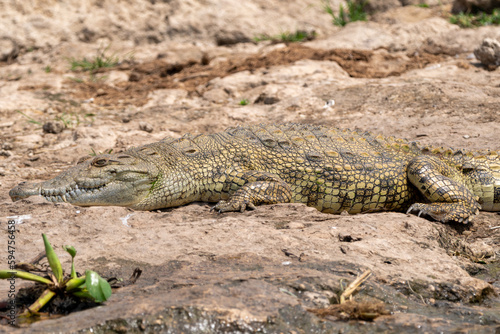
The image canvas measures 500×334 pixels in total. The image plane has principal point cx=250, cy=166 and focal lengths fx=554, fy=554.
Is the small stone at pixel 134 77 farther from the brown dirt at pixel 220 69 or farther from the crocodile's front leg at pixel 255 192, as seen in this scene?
the crocodile's front leg at pixel 255 192

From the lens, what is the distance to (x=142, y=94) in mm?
9609

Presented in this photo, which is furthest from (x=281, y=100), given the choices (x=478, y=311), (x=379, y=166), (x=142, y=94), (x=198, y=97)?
(x=478, y=311)

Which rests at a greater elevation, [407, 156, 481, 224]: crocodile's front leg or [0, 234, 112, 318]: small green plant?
[0, 234, 112, 318]: small green plant

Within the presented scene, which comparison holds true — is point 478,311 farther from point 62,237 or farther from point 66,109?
point 66,109

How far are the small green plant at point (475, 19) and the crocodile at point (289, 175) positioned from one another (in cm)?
576

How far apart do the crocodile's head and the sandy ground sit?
201 mm

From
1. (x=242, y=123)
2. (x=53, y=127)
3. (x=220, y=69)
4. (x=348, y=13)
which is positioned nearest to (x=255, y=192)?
(x=242, y=123)

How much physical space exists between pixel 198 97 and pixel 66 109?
215 cm

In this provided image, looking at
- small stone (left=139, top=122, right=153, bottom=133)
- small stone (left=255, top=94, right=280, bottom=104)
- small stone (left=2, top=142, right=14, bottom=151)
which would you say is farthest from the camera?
small stone (left=255, top=94, right=280, bottom=104)

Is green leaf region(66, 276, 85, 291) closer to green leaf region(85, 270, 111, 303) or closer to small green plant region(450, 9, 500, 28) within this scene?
green leaf region(85, 270, 111, 303)

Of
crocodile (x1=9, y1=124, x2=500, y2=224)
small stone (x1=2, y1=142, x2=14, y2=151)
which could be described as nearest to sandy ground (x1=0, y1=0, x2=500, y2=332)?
small stone (x1=2, y1=142, x2=14, y2=151)

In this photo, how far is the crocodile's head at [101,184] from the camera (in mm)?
5266

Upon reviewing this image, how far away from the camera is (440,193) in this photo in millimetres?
5629

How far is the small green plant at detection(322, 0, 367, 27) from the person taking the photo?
12195 mm
